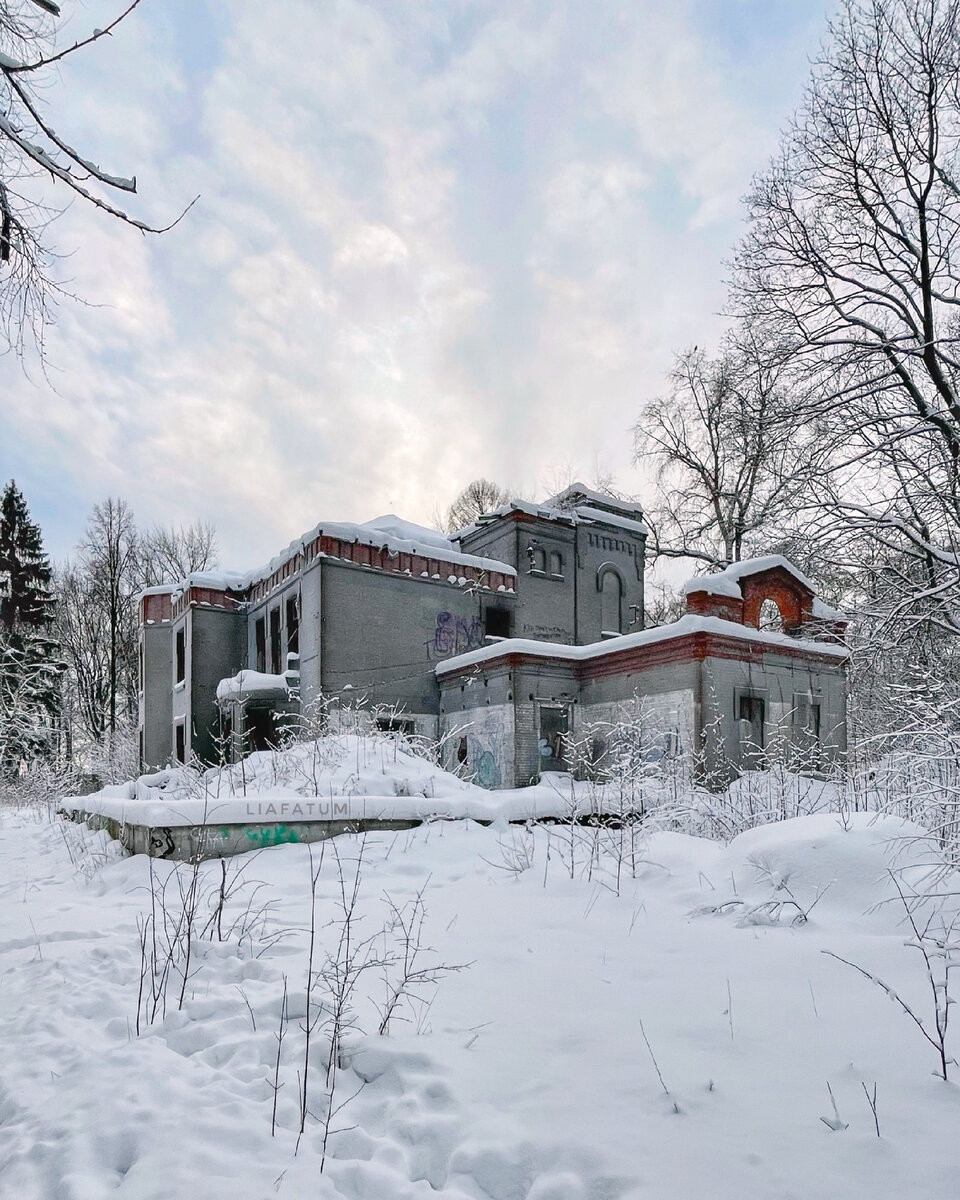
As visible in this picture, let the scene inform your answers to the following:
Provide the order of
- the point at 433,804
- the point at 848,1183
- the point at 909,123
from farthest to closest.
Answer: the point at 909,123 < the point at 433,804 < the point at 848,1183

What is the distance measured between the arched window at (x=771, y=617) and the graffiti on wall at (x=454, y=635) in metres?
8.17

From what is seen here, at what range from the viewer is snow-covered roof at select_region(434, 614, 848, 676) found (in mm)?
16578

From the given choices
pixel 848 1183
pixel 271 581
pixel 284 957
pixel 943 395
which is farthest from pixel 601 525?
pixel 848 1183

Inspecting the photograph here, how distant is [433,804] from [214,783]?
3841mm

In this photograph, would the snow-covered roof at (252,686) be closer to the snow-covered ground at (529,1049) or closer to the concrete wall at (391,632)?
the concrete wall at (391,632)

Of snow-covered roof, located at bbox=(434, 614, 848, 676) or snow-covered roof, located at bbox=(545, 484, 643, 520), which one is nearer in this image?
snow-covered roof, located at bbox=(434, 614, 848, 676)

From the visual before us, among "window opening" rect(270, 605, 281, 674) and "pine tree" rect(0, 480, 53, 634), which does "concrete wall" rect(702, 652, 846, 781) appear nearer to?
"window opening" rect(270, 605, 281, 674)

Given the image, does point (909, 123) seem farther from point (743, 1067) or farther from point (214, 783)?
point (214, 783)

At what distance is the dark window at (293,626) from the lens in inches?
836

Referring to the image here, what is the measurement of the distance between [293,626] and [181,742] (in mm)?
6502

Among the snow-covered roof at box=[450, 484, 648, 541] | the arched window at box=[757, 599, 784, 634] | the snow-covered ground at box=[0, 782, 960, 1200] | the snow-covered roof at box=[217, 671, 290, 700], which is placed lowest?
the snow-covered ground at box=[0, 782, 960, 1200]

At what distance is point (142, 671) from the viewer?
26312mm

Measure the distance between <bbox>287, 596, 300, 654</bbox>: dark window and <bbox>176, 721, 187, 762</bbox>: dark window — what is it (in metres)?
5.49

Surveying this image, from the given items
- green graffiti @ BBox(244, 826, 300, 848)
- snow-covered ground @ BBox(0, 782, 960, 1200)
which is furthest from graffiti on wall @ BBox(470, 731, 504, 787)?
snow-covered ground @ BBox(0, 782, 960, 1200)
